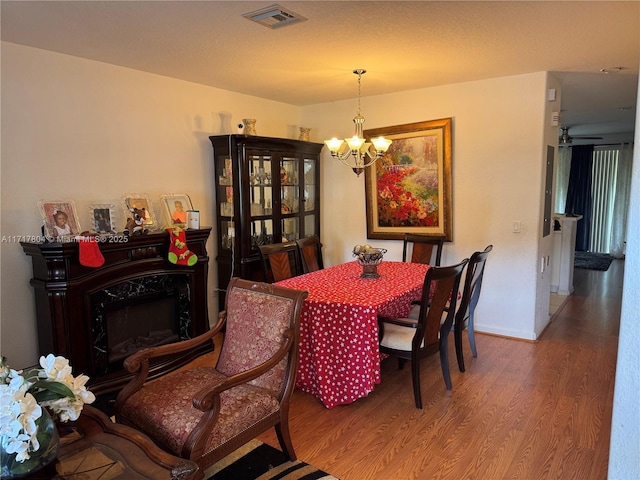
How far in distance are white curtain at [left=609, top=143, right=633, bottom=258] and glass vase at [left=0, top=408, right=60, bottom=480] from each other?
961 cm

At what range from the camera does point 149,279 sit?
11.5ft

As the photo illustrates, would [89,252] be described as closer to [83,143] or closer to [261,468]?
[83,143]

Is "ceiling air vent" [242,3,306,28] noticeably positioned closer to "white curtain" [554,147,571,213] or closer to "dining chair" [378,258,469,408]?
"dining chair" [378,258,469,408]

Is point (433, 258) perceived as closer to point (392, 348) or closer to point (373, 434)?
point (392, 348)

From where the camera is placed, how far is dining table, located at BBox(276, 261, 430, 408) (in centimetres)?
274

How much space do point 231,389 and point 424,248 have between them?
9.21ft

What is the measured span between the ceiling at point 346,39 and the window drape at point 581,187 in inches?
201

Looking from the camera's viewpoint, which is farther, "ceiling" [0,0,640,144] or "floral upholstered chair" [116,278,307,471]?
"ceiling" [0,0,640,144]

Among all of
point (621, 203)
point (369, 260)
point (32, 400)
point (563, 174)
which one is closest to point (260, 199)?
point (369, 260)

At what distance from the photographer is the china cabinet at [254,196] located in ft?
13.8

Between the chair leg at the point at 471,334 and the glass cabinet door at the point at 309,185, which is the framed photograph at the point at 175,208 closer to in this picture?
the glass cabinet door at the point at 309,185

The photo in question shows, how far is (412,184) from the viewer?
182 inches

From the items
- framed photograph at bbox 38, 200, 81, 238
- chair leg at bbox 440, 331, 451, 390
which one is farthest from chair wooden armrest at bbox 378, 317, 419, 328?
framed photograph at bbox 38, 200, 81, 238

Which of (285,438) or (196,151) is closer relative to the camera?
(285,438)
